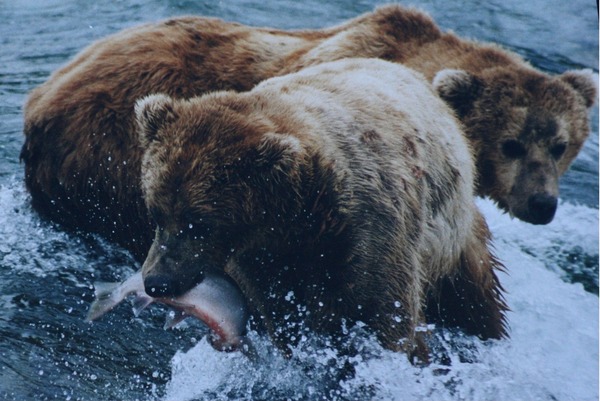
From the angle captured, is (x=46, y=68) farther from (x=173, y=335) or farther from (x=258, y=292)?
(x=258, y=292)

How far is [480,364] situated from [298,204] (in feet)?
5.11

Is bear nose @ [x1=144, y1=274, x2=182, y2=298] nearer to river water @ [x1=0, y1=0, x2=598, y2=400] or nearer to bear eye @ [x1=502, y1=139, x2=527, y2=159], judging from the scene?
river water @ [x1=0, y1=0, x2=598, y2=400]

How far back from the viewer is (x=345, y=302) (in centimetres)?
336

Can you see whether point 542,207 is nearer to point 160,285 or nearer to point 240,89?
point 240,89

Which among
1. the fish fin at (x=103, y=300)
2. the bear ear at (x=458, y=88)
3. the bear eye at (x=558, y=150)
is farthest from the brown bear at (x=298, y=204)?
the bear eye at (x=558, y=150)

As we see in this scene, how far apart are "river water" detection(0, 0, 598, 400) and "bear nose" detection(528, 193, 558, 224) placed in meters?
0.55

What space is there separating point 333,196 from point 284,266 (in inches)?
13.8

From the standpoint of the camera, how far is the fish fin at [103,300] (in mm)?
3532

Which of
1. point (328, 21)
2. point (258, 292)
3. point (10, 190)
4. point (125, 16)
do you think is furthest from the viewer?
point (328, 21)

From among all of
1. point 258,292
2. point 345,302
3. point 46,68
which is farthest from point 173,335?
point 46,68

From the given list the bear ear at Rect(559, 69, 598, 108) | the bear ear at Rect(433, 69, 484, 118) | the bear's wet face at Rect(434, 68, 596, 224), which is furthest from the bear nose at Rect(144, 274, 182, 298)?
the bear ear at Rect(559, 69, 598, 108)

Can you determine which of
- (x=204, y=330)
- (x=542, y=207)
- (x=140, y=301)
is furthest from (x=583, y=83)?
(x=140, y=301)

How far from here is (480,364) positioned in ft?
14.1

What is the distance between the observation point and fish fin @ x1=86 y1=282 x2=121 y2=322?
11.6ft
